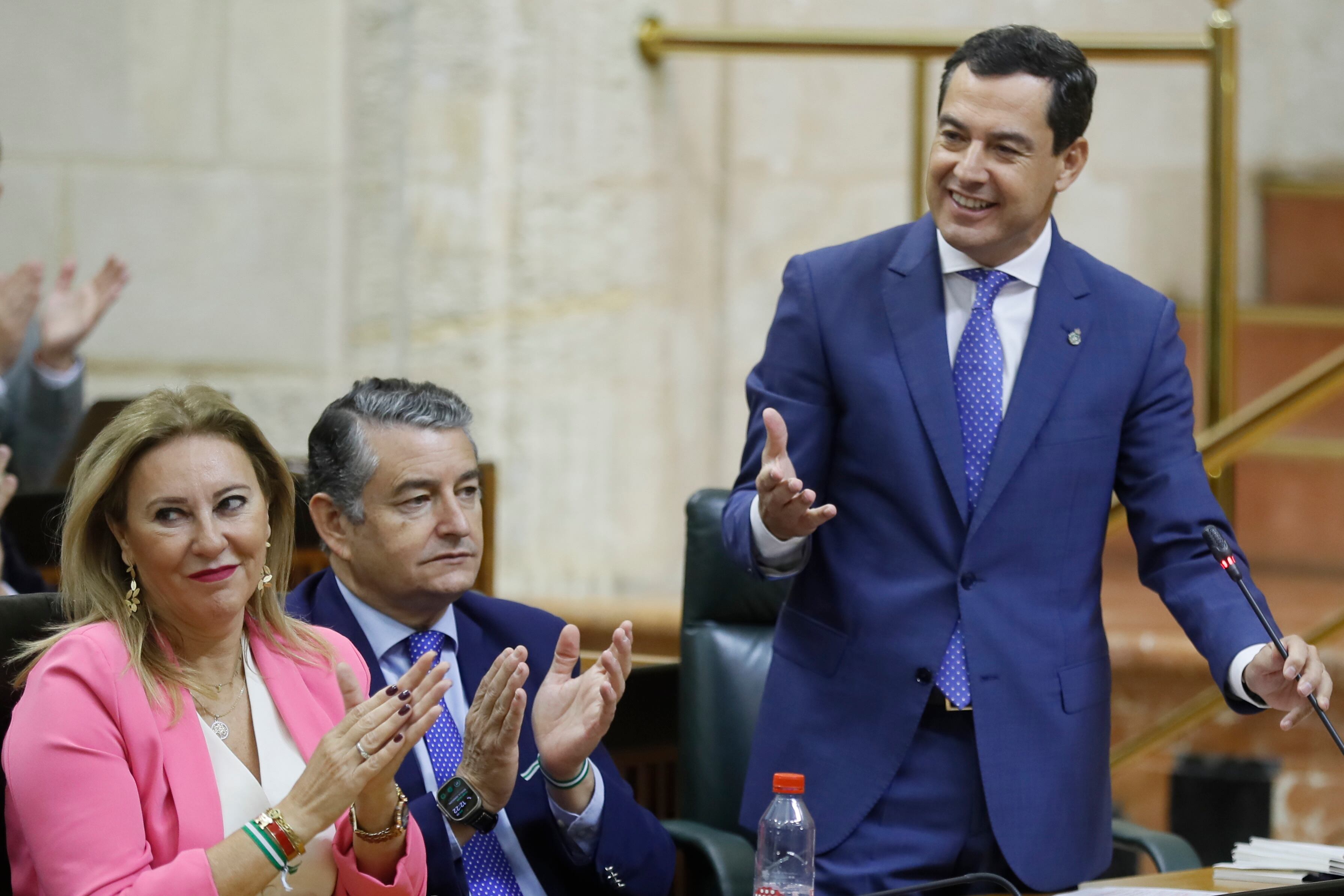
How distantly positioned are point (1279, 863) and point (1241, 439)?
5.27ft

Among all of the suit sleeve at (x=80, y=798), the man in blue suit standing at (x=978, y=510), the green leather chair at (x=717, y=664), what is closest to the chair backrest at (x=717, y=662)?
the green leather chair at (x=717, y=664)

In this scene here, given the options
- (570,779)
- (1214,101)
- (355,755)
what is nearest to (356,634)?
(570,779)

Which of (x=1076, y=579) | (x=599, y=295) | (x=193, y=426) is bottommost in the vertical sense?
(x=1076, y=579)

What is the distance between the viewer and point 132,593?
67.4 inches

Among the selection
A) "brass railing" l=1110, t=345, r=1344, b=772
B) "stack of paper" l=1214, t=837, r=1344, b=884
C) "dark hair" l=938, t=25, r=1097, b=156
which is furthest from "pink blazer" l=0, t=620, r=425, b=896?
"brass railing" l=1110, t=345, r=1344, b=772

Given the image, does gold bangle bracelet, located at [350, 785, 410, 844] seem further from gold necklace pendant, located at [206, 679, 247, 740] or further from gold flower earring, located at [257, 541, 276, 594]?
gold flower earring, located at [257, 541, 276, 594]

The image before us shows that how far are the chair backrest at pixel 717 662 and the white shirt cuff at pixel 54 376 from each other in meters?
1.42

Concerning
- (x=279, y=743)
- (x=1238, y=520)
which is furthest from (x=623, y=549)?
(x=279, y=743)

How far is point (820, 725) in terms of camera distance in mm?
1932

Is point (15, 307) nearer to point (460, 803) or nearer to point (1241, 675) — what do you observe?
point (460, 803)

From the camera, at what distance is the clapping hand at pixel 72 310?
124 inches

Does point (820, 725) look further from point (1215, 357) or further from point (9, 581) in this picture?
point (1215, 357)

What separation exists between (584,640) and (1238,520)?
2111mm

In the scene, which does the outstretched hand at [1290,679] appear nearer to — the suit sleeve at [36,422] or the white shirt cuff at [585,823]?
the white shirt cuff at [585,823]
